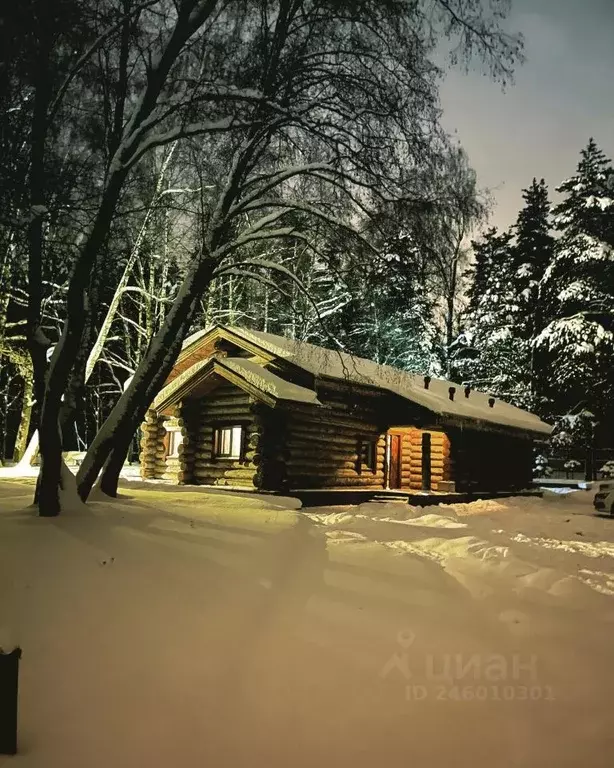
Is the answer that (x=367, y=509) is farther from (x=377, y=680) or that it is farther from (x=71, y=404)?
(x=377, y=680)

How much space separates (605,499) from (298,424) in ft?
32.8

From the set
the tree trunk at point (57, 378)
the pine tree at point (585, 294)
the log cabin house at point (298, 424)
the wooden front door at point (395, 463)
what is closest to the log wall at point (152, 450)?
the log cabin house at point (298, 424)

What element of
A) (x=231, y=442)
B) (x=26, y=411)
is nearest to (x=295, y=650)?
(x=231, y=442)

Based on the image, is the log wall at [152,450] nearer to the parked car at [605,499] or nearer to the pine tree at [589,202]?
the parked car at [605,499]

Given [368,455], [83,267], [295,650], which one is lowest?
[295,650]

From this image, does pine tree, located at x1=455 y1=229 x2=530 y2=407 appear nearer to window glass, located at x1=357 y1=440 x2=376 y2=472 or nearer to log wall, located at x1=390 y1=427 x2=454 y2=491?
log wall, located at x1=390 y1=427 x2=454 y2=491

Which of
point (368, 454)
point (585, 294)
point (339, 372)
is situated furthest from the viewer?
point (585, 294)

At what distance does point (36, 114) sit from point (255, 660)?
9003 mm

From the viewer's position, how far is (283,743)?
3.73 meters

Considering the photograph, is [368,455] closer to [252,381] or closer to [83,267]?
[252,381]

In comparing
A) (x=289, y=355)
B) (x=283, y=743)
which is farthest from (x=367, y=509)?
(x=283, y=743)

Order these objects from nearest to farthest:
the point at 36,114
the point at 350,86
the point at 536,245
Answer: the point at 36,114 < the point at 350,86 < the point at 536,245

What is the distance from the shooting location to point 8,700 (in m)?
3.24

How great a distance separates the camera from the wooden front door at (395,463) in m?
25.2
